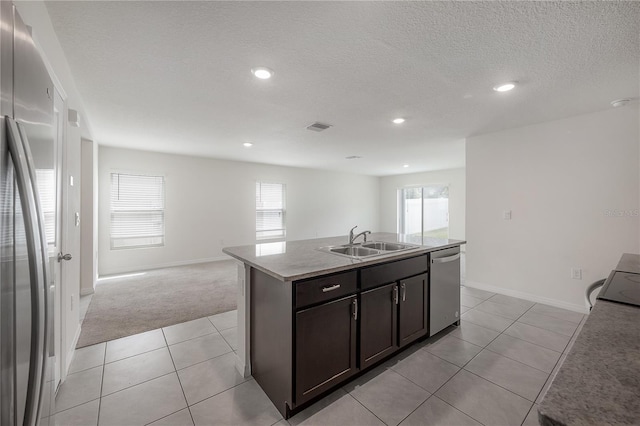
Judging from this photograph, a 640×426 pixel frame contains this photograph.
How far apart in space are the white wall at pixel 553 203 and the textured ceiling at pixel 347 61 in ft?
1.07

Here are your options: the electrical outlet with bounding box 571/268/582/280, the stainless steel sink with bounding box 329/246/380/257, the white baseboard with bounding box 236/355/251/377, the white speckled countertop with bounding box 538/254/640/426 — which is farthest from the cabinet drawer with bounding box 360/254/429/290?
the electrical outlet with bounding box 571/268/582/280

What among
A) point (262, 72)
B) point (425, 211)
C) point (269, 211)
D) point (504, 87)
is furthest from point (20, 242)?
point (425, 211)

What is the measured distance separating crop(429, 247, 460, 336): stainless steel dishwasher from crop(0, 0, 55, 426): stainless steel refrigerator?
2.51 metres

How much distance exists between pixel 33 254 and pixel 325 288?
131 centimetres

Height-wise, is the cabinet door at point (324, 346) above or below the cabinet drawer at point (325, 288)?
below

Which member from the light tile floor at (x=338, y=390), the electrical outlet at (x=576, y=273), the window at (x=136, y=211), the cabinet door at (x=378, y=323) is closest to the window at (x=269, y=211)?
the window at (x=136, y=211)

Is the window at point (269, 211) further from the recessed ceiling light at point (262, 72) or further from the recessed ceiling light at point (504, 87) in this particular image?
the recessed ceiling light at point (504, 87)

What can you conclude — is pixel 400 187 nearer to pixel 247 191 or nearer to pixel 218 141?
pixel 247 191

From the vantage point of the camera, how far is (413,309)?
2.31 meters

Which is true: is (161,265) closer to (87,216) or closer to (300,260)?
(87,216)

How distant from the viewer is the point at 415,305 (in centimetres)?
232

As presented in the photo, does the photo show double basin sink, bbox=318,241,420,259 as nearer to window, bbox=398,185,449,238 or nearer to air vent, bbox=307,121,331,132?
air vent, bbox=307,121,331,132

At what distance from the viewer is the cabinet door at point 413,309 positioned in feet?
7.21

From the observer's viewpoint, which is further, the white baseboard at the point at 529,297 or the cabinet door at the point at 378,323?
the white baseboard at the point at 529,297
